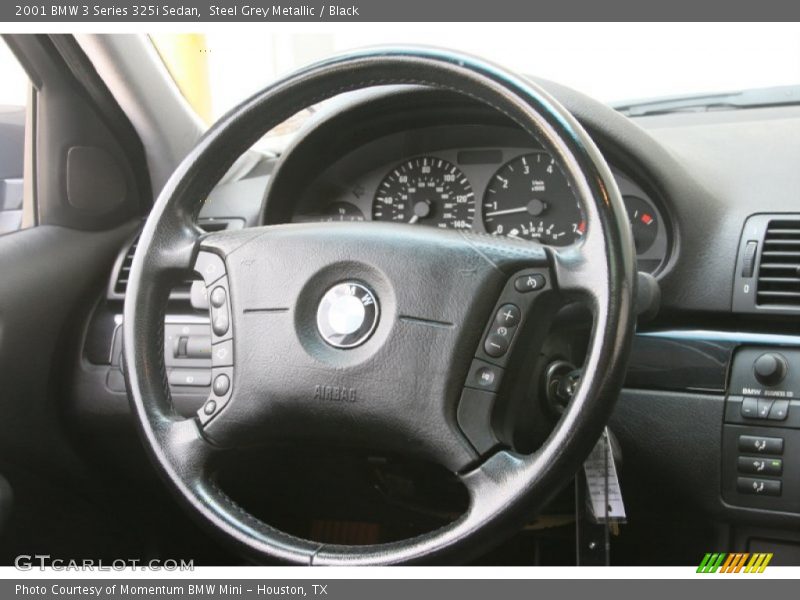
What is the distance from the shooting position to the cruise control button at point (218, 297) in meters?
1.21

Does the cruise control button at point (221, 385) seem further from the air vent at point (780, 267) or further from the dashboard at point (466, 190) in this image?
the air vent at point (780, 267)

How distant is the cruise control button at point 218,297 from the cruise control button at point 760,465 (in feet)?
2.72

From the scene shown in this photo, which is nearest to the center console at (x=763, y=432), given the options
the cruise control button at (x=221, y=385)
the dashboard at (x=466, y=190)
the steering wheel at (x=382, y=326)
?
the dashboard at (x=466, y=190)

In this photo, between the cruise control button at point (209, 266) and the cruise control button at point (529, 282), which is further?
the cruise control button at point (209, 266)

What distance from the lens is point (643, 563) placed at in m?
1.67

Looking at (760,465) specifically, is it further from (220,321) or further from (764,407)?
(220,321)

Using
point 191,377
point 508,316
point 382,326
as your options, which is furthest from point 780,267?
point 191,377

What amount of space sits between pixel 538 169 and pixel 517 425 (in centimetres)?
67

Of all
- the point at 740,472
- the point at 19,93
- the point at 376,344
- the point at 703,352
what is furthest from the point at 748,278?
the point at 19,93

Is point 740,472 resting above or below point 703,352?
below

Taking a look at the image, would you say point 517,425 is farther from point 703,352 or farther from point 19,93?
point 19,93

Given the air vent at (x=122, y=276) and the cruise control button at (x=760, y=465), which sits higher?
the air vent at (x=122, y=276)
